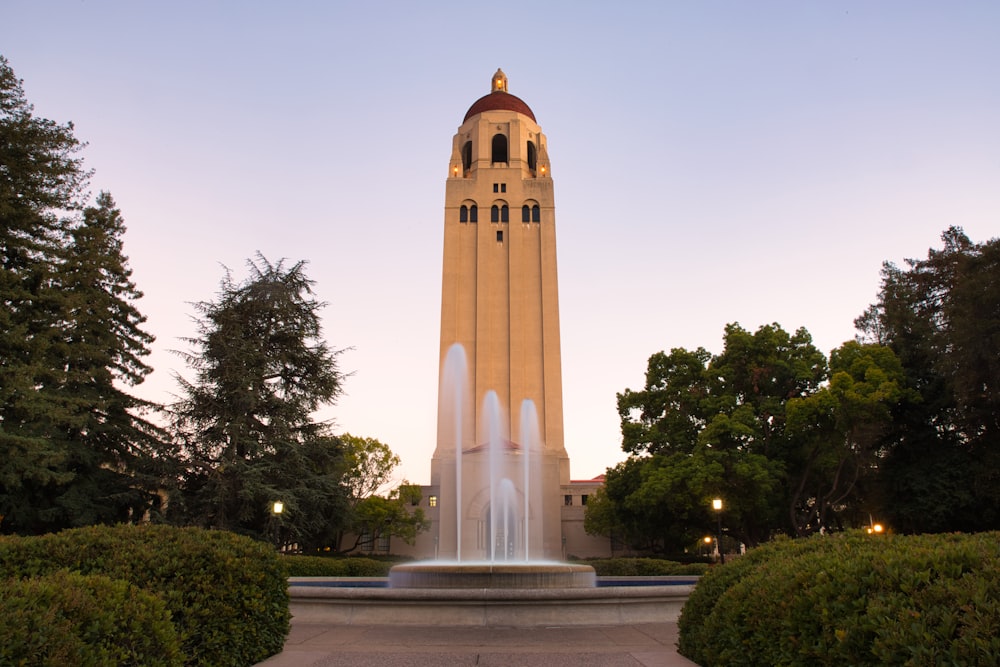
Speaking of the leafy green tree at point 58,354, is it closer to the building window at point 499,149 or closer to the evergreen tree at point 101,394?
the evergreen tree at point 101,394

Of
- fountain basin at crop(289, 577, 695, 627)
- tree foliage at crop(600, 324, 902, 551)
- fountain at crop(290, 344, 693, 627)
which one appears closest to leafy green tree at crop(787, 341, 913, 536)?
tree foliage at crop(600, 324, 902, 551)

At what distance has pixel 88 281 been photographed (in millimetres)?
25672

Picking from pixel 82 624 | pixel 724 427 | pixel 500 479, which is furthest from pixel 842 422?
pixel 82 624

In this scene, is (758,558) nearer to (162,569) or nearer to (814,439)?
(162,569)

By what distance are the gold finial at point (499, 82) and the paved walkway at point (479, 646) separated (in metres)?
54.3

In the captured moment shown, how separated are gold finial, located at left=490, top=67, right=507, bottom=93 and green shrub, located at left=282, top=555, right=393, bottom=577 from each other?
145ft

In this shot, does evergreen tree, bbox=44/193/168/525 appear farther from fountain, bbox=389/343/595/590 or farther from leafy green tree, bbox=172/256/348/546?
fountain, bbox=389/343/595/590

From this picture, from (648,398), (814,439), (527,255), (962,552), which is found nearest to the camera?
(962,552)

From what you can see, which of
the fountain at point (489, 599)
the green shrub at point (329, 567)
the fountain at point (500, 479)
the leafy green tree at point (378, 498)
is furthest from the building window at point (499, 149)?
the fountain at point (489, 599)

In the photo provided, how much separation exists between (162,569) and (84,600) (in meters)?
1.79

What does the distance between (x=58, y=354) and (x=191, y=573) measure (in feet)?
71.8

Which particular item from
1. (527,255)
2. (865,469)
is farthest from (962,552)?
(527,255)

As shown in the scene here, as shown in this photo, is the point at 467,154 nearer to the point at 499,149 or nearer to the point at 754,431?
the point at 499,149

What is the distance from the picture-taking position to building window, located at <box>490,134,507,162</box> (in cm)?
5281
